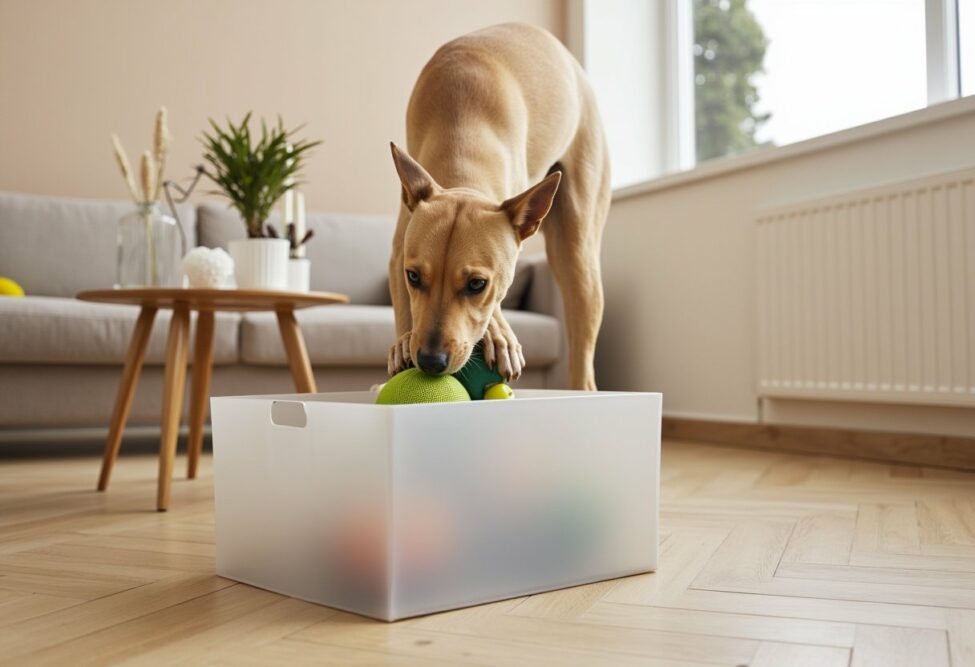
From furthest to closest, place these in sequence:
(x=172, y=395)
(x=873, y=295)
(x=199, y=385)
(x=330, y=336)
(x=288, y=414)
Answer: (x=330, y=336) → (x=873, y=295) → (x=199, y=385) → (x=172, y=395) → (x=288, y=414)

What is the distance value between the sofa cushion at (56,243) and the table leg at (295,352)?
4.44ft

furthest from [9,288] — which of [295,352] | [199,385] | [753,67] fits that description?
[753,67]

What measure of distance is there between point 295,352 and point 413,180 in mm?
1078

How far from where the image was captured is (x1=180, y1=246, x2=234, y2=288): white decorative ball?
91.4 inches

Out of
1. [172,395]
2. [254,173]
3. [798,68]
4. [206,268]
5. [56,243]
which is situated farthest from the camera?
[798,68]

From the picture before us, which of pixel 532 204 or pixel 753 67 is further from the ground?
pixel 753 67

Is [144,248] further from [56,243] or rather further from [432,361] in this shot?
[432,361]

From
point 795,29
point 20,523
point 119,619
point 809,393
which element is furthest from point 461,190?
point 795,29

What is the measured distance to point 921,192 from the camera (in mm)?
2699

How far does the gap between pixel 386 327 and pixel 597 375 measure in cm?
133

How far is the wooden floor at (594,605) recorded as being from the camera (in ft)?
3.32

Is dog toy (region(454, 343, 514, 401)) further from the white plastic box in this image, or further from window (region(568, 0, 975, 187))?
window (region(568, 0, 975, 187))

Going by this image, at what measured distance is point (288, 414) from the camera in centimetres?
130

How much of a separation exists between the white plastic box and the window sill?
1834 millimetres
